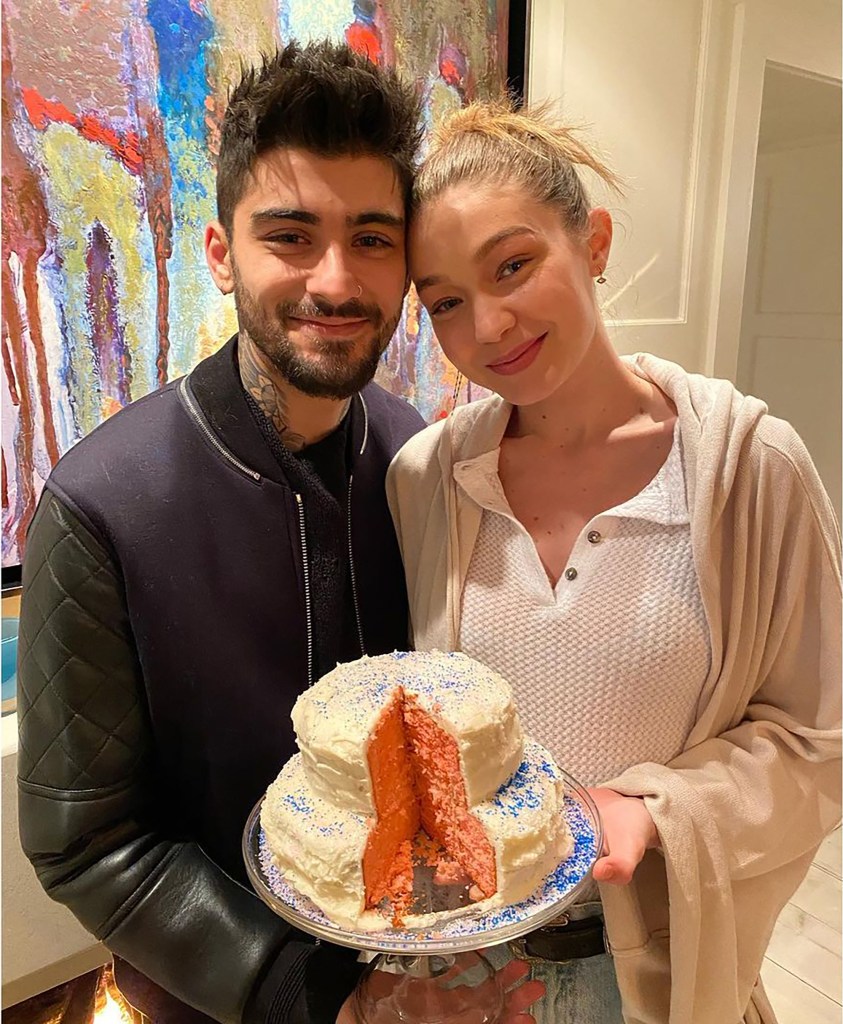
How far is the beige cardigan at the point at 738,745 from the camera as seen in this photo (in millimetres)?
1142

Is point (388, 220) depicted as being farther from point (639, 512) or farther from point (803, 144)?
point (803, 144)

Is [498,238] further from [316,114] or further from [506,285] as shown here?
[316,114]

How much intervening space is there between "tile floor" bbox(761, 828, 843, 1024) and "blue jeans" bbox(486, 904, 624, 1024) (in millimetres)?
1449

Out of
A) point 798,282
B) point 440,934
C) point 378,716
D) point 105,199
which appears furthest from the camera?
point 798,282

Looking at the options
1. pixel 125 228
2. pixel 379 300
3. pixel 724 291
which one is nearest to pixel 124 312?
pixel 125 228

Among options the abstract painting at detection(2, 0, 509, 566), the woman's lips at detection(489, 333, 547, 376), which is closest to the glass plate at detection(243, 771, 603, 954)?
the woman's lips at detection(489, 333, 547, 376)

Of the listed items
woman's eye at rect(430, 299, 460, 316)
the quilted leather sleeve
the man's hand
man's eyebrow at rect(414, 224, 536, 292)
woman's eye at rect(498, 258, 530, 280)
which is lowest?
the man's hand

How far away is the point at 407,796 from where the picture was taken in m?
1.07

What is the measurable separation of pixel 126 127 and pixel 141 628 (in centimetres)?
138

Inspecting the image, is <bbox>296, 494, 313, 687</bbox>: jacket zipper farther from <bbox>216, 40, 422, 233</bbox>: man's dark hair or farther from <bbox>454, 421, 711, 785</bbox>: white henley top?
<bbox>216, 40, 422, 233</bbox>: man's dark hair

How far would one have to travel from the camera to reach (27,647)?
3.90 feet

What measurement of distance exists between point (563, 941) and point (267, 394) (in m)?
1.00

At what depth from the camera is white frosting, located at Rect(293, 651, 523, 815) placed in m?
0.97

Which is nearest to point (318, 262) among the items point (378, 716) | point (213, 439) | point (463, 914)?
point (213, 439)
